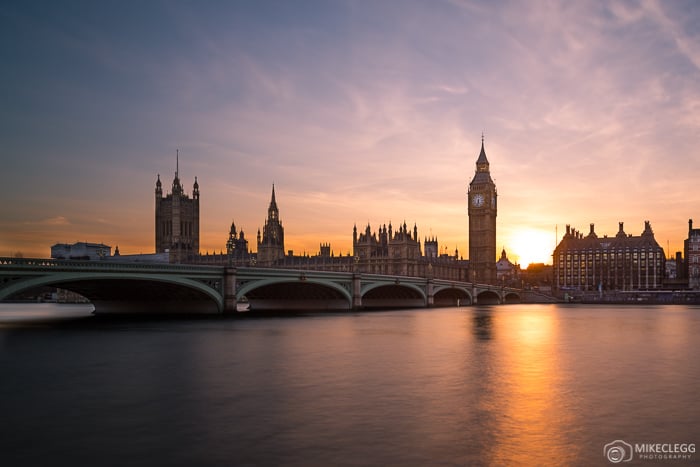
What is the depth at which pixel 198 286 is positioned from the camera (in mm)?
56875

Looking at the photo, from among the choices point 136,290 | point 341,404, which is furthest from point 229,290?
point 341,404

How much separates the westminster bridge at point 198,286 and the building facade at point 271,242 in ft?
233

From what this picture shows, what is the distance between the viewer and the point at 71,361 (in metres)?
27.7

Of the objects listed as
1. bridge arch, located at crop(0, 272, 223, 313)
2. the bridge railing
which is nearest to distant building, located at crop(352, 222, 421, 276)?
bridge arch, located at crop(0, 272, 223, 313)

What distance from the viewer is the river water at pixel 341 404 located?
42.2 ft

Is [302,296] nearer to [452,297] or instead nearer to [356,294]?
[356,294]

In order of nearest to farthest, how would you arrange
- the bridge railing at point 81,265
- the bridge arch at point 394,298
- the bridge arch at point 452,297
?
the bridge railing at point 81,265 < the bridge arch at point 394,298 < the bridge arch at point 452,297

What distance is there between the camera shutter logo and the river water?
184mm

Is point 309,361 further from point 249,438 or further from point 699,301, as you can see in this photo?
point 699,301

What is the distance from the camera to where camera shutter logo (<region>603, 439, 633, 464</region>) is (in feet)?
40.7

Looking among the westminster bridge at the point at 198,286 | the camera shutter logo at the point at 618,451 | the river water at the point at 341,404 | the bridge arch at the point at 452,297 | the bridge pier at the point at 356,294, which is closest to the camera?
the camera shutter logo at the point at 618,451

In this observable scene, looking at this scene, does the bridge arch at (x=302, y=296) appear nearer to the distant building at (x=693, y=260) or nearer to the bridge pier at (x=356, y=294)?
the bridge pier at (x=356, y=294)

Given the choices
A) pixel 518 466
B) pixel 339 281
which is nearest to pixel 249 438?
pixel 518 466

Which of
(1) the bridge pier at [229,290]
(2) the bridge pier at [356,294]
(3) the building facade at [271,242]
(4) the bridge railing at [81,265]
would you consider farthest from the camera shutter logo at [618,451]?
(3) the building facade at [271,242]
